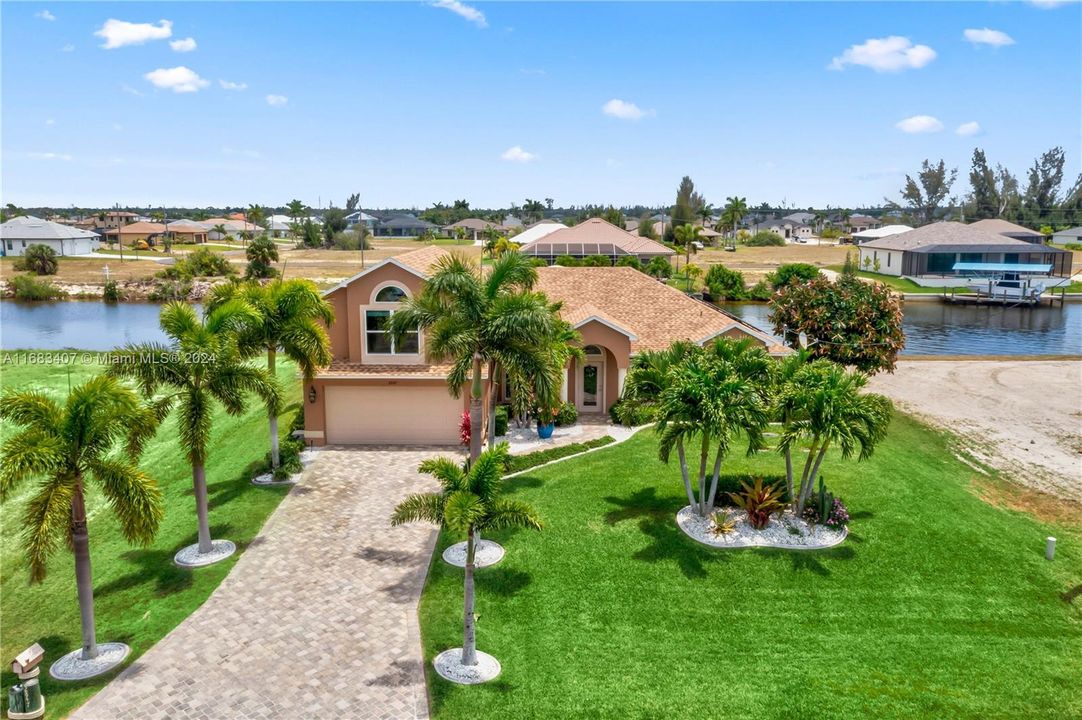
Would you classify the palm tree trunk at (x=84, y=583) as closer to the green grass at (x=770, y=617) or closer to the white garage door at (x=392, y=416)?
the green grass at (x=770, y=617)

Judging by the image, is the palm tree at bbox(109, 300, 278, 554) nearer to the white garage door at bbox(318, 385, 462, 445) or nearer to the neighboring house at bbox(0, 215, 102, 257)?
the white garage door at bbox(318, 385, 462, 445)

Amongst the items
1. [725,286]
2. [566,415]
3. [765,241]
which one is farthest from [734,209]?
[566,415]

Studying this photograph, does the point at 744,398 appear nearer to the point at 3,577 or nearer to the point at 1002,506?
the point at 1002,506

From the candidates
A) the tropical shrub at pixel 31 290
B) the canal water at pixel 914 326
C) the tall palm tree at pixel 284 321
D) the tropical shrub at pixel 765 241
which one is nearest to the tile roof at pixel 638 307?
the tall palm tree at pixel 284 321

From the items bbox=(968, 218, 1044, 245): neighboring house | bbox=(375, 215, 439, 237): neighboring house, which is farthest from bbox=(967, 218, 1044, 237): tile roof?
bbox=(375, 215, 439, 237): neighboring house

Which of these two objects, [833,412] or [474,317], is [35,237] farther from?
[833,412]
